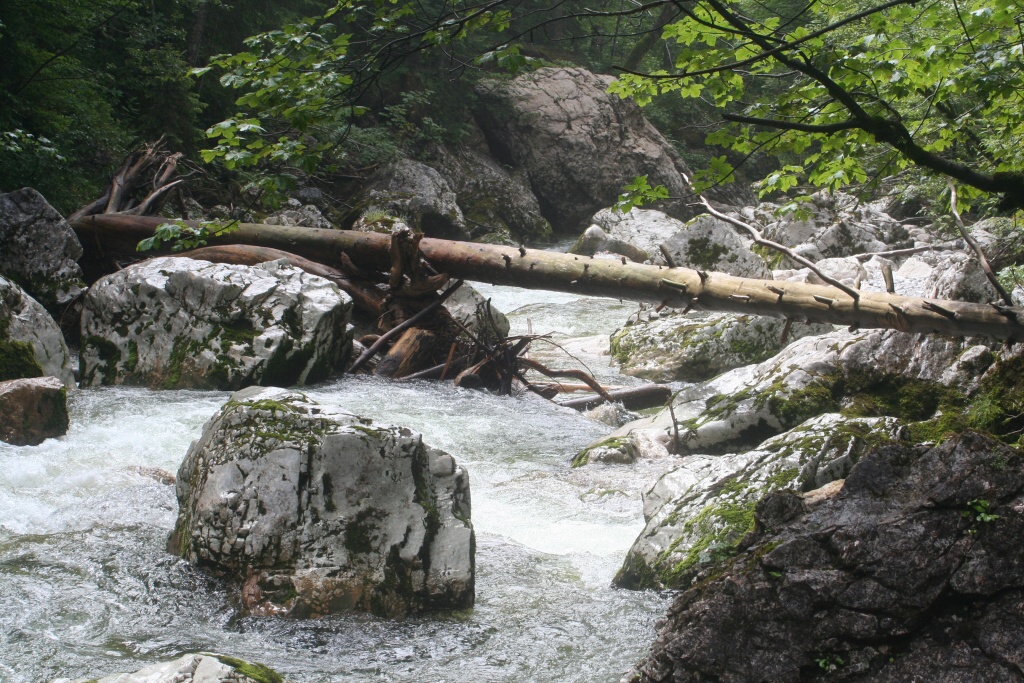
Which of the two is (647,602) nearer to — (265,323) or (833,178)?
(833,178)

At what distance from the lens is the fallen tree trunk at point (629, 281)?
237 inches

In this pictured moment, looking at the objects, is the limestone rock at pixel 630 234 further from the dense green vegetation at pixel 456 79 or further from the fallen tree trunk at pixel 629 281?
the fallen tree trunk at pixel 629 281

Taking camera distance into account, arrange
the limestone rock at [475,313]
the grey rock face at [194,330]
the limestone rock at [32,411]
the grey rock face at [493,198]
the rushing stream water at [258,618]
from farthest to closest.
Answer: the grey rock face at [493,198], the limestone rock at [475,313], the grey rock face at [194,330], the limestone rock at [32,411], the rushing stream water at [258,618]

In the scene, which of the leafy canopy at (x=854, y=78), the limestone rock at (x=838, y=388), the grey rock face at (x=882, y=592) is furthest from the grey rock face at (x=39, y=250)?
the grey rock face at (x=882, y=592)

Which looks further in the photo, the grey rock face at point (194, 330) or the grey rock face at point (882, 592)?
the grey rock face at point (194, 330)

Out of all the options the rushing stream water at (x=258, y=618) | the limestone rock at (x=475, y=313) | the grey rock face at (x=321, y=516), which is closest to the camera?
the rushing stream water at (x=258, y=618)

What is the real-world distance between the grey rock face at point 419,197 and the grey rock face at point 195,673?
13.6m

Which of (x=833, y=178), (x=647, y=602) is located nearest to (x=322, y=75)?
(x=833, y=178)

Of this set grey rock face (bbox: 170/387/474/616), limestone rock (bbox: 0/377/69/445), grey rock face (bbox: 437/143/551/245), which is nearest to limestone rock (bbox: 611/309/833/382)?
grey rock face (bbox: 170/387/474/616)

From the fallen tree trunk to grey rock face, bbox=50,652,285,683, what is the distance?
4.44 meters

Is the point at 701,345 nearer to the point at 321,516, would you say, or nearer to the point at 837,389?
the point at 837,389

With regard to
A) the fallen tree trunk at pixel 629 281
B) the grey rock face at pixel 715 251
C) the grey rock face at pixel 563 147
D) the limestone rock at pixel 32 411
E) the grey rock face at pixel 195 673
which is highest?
Result: the grey rock face at pixel 563 147

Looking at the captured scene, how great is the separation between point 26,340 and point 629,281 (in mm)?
5725

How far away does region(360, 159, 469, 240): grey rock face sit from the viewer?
16.0 m
